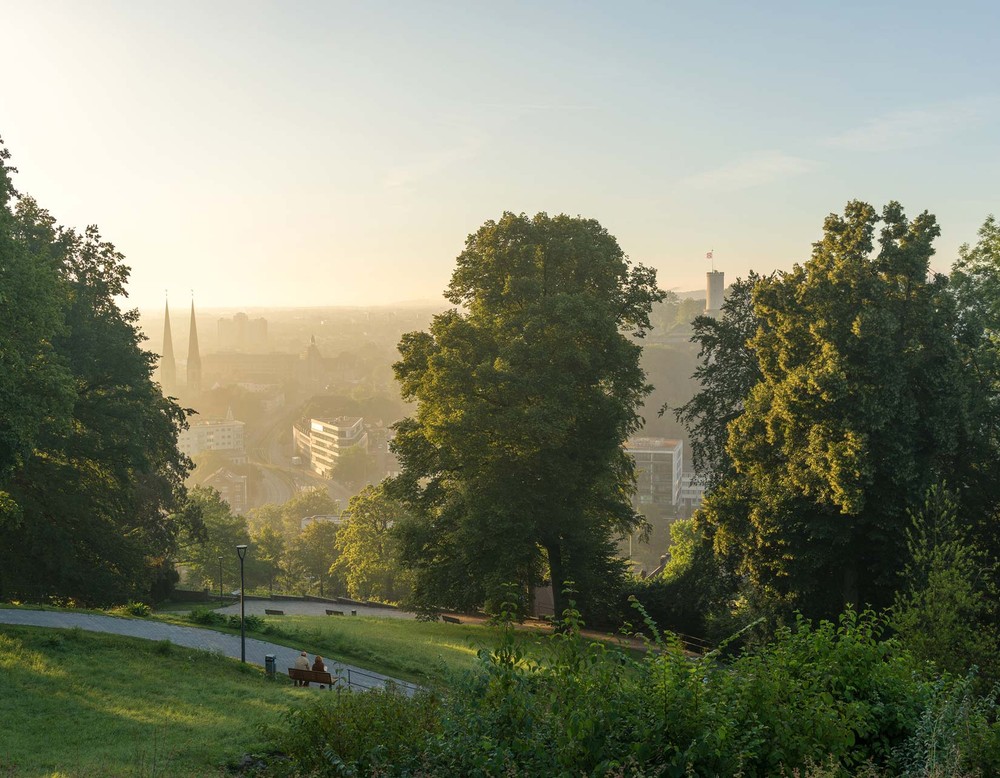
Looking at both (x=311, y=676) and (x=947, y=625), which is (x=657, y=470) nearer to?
(x=947, y=625)

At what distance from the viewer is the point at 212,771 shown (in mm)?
11102

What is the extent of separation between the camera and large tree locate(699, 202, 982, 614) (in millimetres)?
22578

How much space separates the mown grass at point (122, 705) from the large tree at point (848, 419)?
48.2 feet

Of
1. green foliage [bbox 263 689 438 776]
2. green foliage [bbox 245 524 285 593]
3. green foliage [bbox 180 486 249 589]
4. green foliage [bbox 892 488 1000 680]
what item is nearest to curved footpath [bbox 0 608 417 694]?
green foliage [bbox 263 689 438 776]

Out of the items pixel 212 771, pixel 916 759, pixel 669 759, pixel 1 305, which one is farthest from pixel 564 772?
pixel 1 305

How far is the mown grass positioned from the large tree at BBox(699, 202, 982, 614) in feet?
48.2

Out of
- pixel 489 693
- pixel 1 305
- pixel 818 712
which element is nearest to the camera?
pixel 818 712

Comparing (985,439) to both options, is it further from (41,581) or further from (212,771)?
(41,581)

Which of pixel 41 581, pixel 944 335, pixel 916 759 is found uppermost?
pixel 944 335

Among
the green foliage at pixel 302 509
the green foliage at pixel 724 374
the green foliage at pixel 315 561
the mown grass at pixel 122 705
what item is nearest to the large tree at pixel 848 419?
the green foliage at pixel 724 374

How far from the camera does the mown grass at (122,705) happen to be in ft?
37.7

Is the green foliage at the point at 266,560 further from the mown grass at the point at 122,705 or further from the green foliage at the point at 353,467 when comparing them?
the green foliage at the point at 353,467

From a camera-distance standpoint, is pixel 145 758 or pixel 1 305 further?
Answer: pixel 1 305

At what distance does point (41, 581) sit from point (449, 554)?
1336cm
